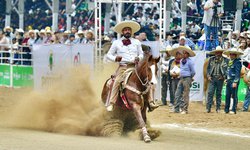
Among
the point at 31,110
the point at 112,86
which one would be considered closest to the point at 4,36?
the point at 31,110

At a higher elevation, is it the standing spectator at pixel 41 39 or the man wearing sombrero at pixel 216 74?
the standing spectator at pixel 41 39

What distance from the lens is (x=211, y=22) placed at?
24.0 metres

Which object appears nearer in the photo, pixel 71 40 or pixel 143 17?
pixel 71 40

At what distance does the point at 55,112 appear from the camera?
16406 mm

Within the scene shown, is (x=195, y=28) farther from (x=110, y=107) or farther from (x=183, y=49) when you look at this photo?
(x=110, y=107)

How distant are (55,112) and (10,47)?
46.6ft

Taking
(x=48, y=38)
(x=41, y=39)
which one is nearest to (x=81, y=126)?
(x=48, y=38)

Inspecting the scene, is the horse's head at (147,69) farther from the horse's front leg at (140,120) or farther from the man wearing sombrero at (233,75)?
the man wearing sombrero at (233,75)

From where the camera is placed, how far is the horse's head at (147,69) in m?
14.2

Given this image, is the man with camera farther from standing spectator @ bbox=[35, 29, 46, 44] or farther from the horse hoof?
the horse hoof

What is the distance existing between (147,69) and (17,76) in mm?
15929

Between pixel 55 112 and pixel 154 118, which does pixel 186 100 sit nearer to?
pixel 154 118

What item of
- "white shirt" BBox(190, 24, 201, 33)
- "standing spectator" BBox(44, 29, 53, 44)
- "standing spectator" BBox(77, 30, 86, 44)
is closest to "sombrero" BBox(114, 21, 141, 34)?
"standing spectator" BBox(77, 30, 86, 44)

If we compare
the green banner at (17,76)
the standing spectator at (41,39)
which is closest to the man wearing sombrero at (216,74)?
the green banner at (17,76)
